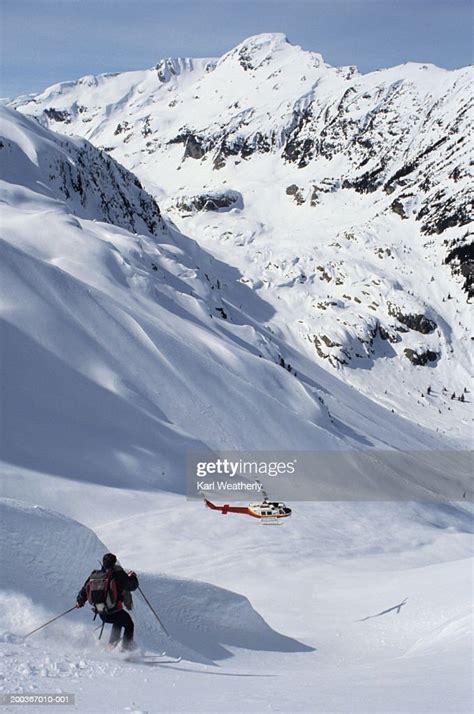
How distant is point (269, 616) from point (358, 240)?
318ft

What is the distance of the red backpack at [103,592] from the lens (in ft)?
26.9

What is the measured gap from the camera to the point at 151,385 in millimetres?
31016

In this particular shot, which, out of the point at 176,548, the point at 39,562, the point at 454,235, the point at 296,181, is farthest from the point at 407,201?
the point at 39,562

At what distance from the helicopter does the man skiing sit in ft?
51.6

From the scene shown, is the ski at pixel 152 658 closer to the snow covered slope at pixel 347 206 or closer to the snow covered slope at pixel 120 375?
the snow covered slope at pixel 120 375

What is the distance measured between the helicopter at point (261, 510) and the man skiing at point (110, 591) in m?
15.7

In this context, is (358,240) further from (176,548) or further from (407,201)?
(176,548)

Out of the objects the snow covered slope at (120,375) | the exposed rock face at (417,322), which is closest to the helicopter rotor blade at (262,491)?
the snow covered slope at (120,375)

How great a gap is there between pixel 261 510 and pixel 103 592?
16650mm

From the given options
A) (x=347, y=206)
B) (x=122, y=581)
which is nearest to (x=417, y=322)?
(x=347, y=206)

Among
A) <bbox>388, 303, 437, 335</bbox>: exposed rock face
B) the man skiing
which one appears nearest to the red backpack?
the man skiing

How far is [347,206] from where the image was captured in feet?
408

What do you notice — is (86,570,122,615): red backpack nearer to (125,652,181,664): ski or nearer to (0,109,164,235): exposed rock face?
(125,652,181,664): ski

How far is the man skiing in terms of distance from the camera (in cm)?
820
